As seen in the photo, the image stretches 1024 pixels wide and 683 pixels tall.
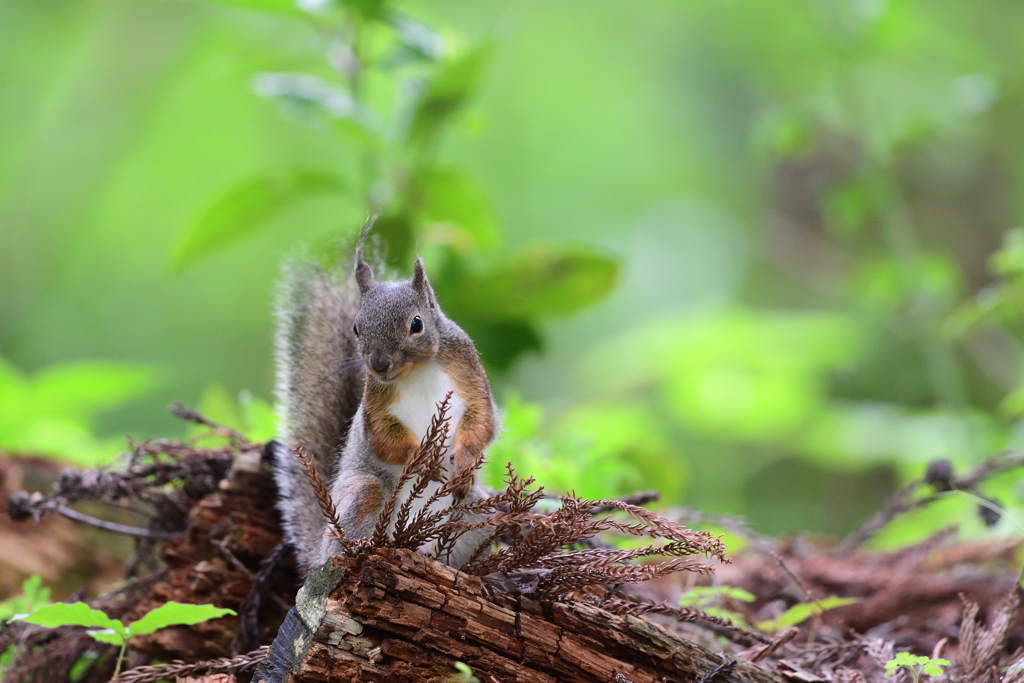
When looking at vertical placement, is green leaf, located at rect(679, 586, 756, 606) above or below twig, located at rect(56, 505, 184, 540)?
above

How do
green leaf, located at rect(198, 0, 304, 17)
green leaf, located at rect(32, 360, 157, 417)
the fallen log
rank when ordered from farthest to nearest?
green leaf, located at rect(32, 360, 157, 417) → green leaf, located at rect(198, 0, 304, 17) → the fallen log

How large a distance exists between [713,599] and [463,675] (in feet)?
1.92

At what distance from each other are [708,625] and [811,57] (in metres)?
2.62

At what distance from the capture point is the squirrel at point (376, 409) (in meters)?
1.10

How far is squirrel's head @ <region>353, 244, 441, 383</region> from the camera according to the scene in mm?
1095

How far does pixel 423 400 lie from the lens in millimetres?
1162

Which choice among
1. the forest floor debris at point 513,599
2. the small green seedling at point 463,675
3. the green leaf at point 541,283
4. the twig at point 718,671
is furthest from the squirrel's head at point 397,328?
the green leaf at point 541,283

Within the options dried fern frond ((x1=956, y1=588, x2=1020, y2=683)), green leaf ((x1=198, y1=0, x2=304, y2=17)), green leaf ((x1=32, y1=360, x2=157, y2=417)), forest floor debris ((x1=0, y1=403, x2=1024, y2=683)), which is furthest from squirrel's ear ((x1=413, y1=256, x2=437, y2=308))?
green leaf ((x1=32, y1=360, x2=157, y2=417))

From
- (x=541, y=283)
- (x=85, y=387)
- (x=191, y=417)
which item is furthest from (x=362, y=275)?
(x=85, y=387)

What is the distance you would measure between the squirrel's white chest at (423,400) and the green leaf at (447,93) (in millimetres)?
1183

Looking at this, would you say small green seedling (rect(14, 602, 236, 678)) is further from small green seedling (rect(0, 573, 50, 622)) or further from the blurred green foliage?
the blurred green foliage

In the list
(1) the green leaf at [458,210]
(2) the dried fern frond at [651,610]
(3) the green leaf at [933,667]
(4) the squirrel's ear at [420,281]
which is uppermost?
(1) the green leaf at [458,210]

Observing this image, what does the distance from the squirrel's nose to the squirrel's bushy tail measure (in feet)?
0.66

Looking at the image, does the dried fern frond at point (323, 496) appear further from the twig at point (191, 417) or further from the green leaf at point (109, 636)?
the twig at point (191, 417)
